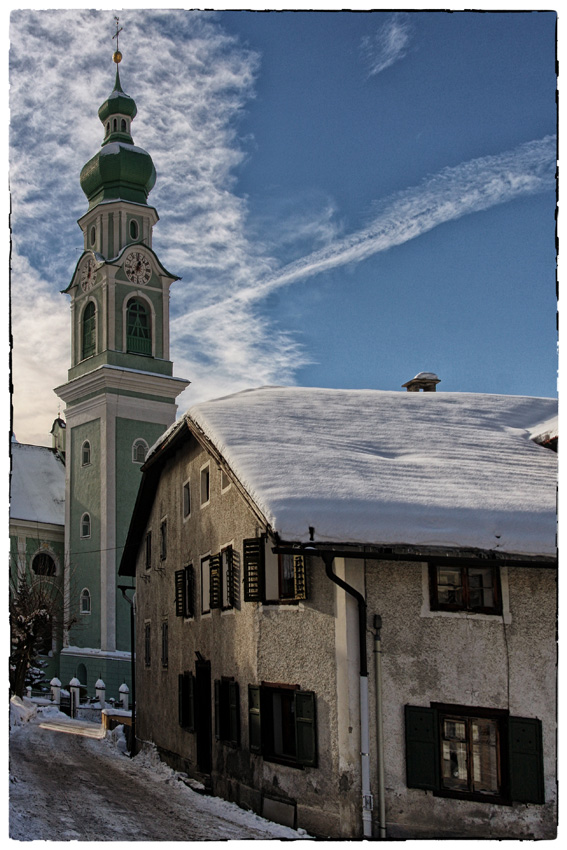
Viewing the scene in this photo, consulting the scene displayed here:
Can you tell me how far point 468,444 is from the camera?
12.3m

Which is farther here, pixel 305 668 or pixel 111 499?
pixel 111 499

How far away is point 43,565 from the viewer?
A: 33719 millimetres

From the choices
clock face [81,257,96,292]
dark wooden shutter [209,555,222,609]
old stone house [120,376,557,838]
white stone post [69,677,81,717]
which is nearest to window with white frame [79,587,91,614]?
white stone post [69,677,81,717]

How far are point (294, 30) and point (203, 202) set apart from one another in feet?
6.37

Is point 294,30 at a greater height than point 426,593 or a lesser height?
greater

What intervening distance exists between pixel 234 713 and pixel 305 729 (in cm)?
233

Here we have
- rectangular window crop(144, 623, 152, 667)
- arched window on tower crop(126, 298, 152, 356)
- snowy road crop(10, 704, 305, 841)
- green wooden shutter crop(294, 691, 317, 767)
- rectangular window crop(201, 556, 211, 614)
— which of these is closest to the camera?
snowy road crop(10, 704, 305, 841)

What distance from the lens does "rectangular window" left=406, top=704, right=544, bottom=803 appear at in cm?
1010

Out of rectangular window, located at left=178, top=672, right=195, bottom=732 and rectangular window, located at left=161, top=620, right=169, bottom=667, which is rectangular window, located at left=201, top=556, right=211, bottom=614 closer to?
rectangular window, located at left=178, top=672, right=195, bottom=732

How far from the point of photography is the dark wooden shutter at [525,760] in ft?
33.0

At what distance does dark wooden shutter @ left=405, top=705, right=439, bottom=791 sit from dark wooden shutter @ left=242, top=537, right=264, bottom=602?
262 cm

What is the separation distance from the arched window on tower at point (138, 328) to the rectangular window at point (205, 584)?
2270 cm

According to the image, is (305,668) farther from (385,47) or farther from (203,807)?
(385,47)
